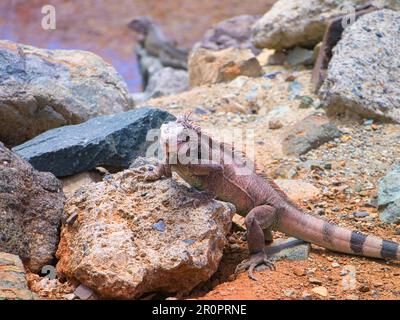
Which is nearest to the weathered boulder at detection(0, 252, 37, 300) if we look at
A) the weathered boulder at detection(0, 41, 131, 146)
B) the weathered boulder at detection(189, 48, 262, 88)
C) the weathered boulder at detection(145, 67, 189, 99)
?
the weathered boulder at detection(0, 41, 131, 146)

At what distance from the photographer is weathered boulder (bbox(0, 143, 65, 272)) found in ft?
12.7

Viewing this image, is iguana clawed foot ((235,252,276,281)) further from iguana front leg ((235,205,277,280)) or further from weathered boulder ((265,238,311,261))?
weathered boulder ((265,238,311,261))

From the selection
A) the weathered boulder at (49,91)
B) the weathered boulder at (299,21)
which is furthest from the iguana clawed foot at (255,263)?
the weathered boulder at (299,21)

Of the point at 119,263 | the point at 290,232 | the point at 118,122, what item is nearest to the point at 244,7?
the point at 118,122

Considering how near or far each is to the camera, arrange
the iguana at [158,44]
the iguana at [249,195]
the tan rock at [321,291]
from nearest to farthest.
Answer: the tan rock at [321,291] < the iguana at [249,195] < the iguana at [158,44]

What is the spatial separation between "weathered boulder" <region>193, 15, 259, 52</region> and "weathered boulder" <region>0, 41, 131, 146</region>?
15.0ft

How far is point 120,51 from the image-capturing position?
13750mm

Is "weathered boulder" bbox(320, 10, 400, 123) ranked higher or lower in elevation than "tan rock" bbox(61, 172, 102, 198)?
higher

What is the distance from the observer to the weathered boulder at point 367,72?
21.1 feet

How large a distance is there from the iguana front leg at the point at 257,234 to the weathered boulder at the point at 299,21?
15.2 feet

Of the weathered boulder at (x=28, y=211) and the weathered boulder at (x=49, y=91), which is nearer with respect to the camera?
the weathered boulder at (x=28, y=211)

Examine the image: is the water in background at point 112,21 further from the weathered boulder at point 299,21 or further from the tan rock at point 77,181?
the tan rock at point 77,181

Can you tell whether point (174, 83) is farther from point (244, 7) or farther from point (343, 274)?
point (343, 274)

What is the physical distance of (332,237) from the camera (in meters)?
4.30
